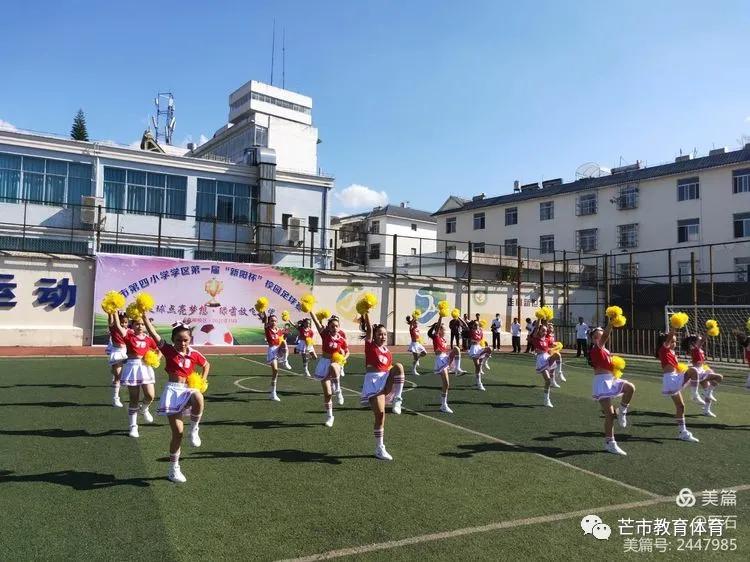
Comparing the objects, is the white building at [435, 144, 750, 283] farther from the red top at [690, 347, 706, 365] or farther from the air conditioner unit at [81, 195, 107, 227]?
the red top at [690, 347, 706, 365]

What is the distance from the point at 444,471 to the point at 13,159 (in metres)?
30.9

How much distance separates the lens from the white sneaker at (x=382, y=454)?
8.06 metres

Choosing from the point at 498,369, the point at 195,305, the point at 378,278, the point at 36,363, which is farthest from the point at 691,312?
the point at 36,363

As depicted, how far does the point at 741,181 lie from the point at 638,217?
6.83m

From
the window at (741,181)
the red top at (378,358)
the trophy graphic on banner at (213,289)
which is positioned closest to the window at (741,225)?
the window at (741,181)

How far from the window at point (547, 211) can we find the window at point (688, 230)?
32.3 feet

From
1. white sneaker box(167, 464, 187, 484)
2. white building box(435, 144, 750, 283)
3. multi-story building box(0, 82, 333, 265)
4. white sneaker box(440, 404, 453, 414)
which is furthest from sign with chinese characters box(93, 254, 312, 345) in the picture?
white sneaker box(167, 464, 187, 484)

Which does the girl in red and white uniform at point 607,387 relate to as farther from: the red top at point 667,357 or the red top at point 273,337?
the red top at point 273,337

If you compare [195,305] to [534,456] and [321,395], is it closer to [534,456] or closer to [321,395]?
[321,395]

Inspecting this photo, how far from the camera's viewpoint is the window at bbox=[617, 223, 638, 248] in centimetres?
4116

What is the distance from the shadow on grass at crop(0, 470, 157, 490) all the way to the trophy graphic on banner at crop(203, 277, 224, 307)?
1892 cm

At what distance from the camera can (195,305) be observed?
82.8 ft

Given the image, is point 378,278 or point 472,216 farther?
point 472,216

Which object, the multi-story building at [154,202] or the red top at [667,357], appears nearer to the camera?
the red top at [667,357]
